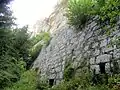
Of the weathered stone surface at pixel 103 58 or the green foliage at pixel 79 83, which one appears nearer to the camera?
the weathered stone surface at pixel 103 58

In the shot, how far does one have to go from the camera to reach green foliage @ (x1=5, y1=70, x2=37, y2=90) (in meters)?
7.67

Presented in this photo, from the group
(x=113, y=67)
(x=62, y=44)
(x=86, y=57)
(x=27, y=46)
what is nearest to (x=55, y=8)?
(x=27, y=46)

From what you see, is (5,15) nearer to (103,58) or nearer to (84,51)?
(84,51)

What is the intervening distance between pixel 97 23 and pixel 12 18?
2388 mm

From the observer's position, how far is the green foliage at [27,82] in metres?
7.67

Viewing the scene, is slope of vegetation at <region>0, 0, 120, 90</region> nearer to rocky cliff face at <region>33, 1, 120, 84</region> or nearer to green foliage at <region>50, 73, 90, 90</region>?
green foliage at <region>50, 73, 90, 90</region>

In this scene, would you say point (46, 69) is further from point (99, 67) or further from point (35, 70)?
point (99, 67)

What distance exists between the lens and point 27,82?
8.74 metres

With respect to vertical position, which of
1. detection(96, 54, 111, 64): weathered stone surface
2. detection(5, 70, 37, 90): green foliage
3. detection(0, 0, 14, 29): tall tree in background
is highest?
detection(0, 0, 14, 29): tall tree in background

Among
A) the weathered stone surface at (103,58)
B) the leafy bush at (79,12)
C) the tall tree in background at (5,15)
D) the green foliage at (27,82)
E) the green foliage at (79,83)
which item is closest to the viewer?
the weathered stone surface at (103,58)

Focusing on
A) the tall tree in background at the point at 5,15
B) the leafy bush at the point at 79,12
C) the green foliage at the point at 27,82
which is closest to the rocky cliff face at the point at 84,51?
the leafy bush at the point at 79,12

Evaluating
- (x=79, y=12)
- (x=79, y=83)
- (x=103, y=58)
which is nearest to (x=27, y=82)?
(x=79, y=12)

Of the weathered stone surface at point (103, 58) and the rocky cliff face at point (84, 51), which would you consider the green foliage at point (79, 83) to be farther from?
the weathered stone surface at point (103, 58)

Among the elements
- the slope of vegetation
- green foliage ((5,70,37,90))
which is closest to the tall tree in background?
the slope of vegetation
